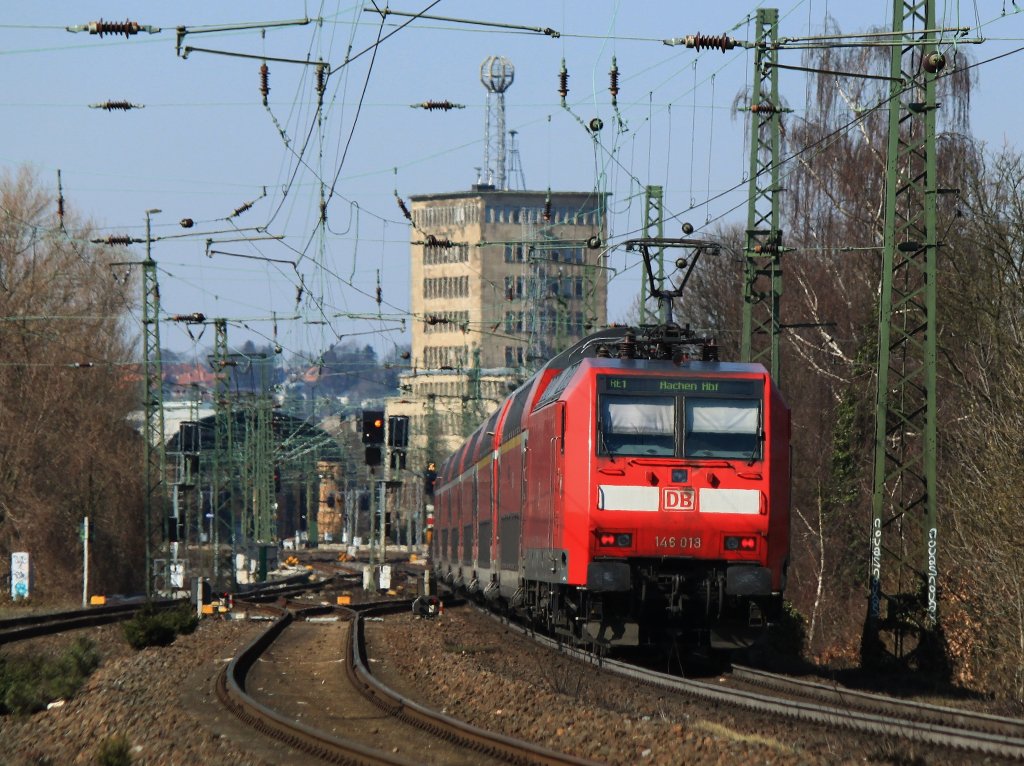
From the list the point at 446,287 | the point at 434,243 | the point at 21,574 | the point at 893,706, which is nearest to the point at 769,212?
the point at 434,243

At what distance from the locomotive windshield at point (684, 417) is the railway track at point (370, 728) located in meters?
3.95

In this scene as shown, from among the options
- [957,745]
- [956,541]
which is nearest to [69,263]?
[956,541]

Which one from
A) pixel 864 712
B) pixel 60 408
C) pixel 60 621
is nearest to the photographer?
pixel 864 712

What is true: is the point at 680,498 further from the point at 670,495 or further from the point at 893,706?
the point at 893,706

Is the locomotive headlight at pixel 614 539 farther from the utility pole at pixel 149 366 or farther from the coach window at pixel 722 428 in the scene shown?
the utility pole at pixel 149 366

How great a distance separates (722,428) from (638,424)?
96 cm

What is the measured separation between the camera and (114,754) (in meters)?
10.9

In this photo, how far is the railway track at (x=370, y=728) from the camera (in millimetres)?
11188

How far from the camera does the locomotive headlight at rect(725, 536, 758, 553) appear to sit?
55.6 ft

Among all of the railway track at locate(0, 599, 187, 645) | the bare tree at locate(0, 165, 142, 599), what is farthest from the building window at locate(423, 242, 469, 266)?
the railway track at locate(0, 599, 187, 645)

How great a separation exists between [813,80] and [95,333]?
24333mm

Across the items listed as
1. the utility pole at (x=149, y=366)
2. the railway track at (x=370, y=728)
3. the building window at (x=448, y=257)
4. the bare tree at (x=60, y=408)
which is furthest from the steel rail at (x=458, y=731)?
the building window at (x=448, y=257)

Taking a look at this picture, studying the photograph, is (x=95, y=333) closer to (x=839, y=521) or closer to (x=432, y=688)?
(x=839, y=521)

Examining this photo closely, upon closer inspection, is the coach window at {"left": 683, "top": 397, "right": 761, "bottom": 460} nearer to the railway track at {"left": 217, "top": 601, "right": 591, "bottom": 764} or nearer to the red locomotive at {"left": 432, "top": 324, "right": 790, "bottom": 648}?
the red locomotive at {"left": 432, "top": 324, "right": 790, "bottom": 648}
